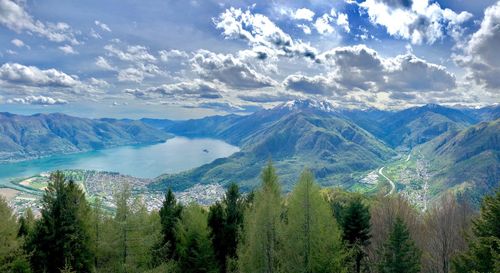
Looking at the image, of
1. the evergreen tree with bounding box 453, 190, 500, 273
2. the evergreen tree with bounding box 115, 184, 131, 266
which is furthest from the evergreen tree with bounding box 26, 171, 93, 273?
the evergreen tree with bounding box 453, 190, 500, 273

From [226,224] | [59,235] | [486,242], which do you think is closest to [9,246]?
[59,235]

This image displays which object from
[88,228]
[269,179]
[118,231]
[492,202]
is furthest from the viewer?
[269,179]

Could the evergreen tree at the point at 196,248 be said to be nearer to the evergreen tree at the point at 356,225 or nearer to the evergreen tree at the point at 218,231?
the evergreen tree at the point at 218,231

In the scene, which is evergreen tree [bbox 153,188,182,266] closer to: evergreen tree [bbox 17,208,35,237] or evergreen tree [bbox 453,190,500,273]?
evergreen tree [bbox 17,208,35,237]

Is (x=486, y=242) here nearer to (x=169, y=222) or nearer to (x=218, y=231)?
(x=218, y=231)

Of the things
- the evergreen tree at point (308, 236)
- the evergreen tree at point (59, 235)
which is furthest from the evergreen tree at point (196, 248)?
the evergreen tree at point (308, 236)

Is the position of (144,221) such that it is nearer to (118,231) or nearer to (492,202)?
(118,231)

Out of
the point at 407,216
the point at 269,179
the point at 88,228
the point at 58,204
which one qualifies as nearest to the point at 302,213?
the point at 269,179
